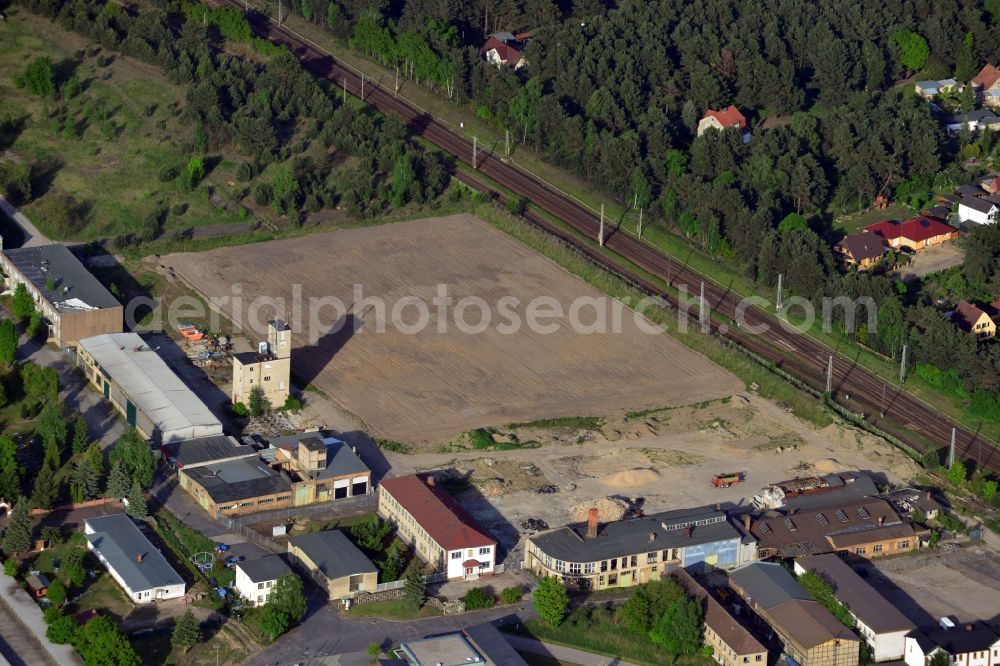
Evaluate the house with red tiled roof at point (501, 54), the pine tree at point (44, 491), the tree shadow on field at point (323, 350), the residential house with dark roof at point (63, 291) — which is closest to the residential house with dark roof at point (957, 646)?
the tree shadow on field at point (323, 350)

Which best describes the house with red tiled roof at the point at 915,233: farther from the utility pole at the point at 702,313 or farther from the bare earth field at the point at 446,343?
the bare earth field at the point at 446,343

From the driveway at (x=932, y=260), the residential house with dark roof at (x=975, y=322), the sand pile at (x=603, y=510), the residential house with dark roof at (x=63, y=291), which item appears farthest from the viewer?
the driveway at (x=932, y=260)

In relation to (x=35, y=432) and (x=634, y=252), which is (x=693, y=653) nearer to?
(x=35, y=432)

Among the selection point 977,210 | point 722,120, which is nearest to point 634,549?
point 977,210

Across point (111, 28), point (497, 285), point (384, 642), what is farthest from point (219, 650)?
point (111, 28)

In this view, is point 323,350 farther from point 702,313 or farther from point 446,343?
point 702,313
